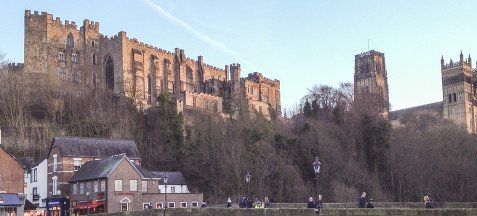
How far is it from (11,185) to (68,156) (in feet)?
25.9

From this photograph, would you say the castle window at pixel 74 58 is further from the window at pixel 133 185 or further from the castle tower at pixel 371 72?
the castle tower at pixel 371 72

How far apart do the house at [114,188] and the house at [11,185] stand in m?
5.71

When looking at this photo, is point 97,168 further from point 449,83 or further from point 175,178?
point 449,83

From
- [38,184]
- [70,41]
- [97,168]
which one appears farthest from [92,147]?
[70,41]

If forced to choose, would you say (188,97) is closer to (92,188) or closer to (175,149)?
(175,149)

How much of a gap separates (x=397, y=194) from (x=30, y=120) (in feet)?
131

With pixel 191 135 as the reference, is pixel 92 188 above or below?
below

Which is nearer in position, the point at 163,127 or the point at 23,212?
the point at 23,212

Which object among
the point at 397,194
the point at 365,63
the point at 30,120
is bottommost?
the point at 397,194

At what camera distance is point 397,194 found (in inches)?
2734

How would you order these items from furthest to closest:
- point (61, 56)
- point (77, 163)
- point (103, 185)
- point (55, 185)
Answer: point (61, 56) → point (77, 163) → point (55, 185) → point (103, 185)

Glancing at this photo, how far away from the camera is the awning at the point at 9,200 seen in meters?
47.0

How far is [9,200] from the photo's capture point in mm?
47625

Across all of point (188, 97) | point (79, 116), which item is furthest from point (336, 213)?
point (188, 97)
